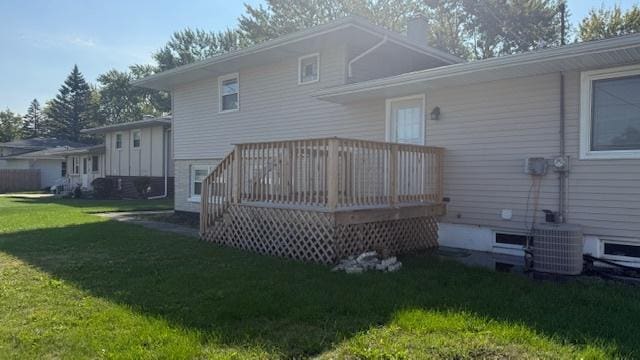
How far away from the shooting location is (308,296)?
16.3ft

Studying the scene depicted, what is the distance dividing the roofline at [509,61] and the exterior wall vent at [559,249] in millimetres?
2337

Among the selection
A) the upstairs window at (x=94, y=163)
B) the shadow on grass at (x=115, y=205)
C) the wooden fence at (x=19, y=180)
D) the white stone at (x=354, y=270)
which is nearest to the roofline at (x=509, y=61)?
the white stone at (x=354, y=270)

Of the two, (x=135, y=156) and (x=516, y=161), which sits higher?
A: (x=135, y=156)

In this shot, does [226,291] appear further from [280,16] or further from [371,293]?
[280,16]

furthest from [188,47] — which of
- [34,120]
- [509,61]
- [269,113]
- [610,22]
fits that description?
[509,61]

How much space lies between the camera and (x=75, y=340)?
373 centimetres

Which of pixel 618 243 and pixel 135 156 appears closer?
pixel 618 243

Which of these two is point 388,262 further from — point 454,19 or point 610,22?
point 454,19

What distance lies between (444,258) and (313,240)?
210 cm

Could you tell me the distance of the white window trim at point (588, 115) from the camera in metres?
6.59

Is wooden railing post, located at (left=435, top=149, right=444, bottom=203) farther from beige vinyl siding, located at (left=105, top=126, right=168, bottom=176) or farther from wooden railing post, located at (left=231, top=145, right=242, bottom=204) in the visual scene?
beige vinyl siding, located at (left=105, top=126, right=168, bottom=176)

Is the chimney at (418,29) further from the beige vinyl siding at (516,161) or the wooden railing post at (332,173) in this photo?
the wooden railing post at (332,173)

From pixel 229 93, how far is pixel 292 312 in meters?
9.71

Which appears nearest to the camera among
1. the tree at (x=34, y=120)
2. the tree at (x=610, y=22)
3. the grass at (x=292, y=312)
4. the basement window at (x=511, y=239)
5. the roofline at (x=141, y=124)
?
the grass at (x=292, y=312)
